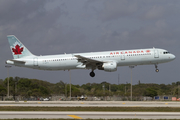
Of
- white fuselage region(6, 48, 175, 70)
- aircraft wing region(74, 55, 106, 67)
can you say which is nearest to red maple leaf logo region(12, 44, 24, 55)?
white fuselage region(6, 48, 175, 70)

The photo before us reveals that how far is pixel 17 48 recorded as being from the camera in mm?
59938

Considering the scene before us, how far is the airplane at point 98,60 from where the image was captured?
170 feet

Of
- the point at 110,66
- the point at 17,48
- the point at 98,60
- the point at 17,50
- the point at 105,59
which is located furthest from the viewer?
the point at 17,48

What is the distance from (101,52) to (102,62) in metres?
2.49

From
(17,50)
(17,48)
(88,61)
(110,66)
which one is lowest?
(110,66)

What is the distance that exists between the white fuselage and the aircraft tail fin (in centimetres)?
219

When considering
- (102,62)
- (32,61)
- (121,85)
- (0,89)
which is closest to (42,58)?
(32,61)

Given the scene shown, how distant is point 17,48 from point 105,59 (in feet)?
63.7

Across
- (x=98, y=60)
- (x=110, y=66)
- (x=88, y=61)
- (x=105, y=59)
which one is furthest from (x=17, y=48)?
(x=110, y=66)

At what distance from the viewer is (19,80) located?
14562 cm

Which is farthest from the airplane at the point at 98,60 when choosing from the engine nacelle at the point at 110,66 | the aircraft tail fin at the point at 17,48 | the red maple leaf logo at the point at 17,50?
the red maple leaf logo at the point at 17,50

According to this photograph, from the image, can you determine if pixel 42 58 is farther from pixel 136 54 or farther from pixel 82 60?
pixel 136 54

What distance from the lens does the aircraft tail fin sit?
59.1 meters

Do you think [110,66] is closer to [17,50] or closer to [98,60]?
[98,60]
